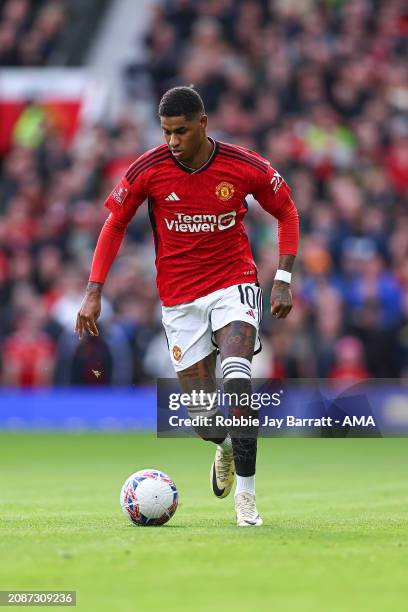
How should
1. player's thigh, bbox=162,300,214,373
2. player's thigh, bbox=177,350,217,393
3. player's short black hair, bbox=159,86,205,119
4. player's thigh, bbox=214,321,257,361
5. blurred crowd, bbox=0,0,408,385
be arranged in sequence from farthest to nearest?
blurred crowd, bbox=0,0,408,385 < player's thigh, bbox=177,350,217,393 < player's thigh, bbox=162,300,214,373 < player's thigh, bbox=214,321,257,361 < player's short black hair, bbox=159,86,205,119

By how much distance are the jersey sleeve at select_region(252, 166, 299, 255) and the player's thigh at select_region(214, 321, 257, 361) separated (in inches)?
26.9

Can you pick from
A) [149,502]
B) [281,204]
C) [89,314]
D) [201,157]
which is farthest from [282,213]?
[149,502]

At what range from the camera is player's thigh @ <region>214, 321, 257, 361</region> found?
9484 millimetres

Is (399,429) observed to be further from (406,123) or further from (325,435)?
(325,435)

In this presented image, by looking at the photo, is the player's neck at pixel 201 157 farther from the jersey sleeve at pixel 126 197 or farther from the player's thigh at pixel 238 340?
the player's thigh at pixel 238 340

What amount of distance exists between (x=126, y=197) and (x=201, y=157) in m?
0.57

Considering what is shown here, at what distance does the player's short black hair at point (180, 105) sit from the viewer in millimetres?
9352

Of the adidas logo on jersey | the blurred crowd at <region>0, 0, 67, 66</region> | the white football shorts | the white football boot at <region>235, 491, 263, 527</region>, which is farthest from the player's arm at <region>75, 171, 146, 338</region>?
the blurred crowd at <region>0, 0, 67, 66</region>

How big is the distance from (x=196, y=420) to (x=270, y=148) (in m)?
12.7

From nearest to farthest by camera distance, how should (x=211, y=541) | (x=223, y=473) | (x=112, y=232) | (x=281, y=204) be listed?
(x=211, y=541) < (x=112, y=232) < (x=281, y=204) < (x=223, y=473)

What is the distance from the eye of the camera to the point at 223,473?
10.7 metres

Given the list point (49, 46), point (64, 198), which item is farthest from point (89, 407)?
point (49, 46)

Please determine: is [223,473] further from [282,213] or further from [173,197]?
[173,197]

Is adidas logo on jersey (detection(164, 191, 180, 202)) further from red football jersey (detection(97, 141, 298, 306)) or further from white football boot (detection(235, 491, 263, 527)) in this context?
white football boot (detection(235, 491, 263, 527))
